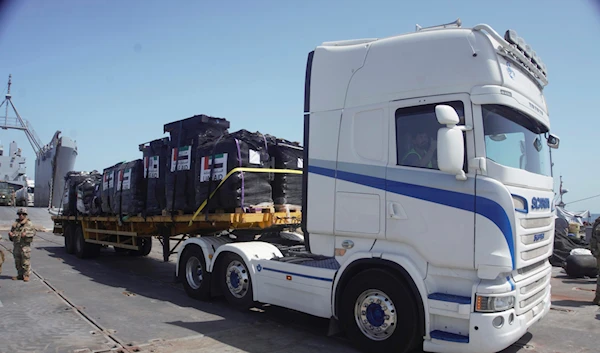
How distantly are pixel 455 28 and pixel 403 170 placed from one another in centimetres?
169

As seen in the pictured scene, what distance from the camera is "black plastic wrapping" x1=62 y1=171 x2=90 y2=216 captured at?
14.8 m

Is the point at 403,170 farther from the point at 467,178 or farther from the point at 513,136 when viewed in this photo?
the point at 513,136

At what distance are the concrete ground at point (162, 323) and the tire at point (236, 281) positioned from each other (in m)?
0.20

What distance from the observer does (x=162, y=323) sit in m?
6.33

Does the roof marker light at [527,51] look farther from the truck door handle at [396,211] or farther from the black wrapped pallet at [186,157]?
the black wrapped pallet at [186,157]

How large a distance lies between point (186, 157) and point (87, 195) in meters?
6.74

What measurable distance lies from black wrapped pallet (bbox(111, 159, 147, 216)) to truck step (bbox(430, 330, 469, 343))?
762 centimetres

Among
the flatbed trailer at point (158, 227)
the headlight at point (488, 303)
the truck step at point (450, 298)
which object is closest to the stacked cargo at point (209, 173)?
the flatbed trailer at point (158, 227)

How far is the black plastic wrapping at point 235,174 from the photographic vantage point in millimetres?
7590

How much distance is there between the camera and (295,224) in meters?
8.28

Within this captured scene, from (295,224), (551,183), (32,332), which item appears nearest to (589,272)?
(551,183)

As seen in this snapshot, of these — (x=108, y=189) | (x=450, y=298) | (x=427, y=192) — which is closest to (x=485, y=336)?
(x=450, y=298)

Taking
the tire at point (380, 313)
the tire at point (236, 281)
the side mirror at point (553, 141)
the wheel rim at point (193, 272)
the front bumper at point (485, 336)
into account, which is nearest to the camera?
the front bumper at point (485, 336)

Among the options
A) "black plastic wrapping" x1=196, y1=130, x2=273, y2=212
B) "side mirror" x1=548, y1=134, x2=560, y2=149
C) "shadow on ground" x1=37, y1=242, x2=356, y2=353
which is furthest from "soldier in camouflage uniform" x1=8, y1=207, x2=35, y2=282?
"side mirror" x1=548, y1=134, x2=560, y2=149
